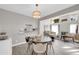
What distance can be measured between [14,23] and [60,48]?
160 cm

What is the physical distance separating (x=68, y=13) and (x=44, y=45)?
1.29 metres

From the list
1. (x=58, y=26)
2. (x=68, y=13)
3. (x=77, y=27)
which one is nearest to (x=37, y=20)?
(x=58, y=26)

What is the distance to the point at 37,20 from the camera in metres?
3.05

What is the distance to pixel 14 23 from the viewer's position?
130 inches

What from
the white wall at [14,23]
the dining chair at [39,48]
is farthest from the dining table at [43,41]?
the white wall at [14,23]

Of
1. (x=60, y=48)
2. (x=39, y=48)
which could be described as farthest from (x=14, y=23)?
(x=60, y=48)

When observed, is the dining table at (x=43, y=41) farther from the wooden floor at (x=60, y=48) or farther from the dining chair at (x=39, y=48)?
the wooden floor at (x=60, y=48)

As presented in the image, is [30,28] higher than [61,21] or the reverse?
the reverse

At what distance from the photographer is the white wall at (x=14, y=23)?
3.12 metres

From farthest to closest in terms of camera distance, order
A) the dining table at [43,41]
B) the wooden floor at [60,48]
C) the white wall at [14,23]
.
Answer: the dining table at [43,41]
the white wall at [14,23]
the wooden floor at [60,48]

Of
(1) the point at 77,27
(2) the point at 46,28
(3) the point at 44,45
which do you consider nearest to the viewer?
(1) the point at 77,27

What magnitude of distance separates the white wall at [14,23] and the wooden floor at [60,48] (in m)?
0.23

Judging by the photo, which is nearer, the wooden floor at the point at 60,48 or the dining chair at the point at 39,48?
the wooden floor at the point at 60,48

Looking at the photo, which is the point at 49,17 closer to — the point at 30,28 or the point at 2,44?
the point at 30,28
